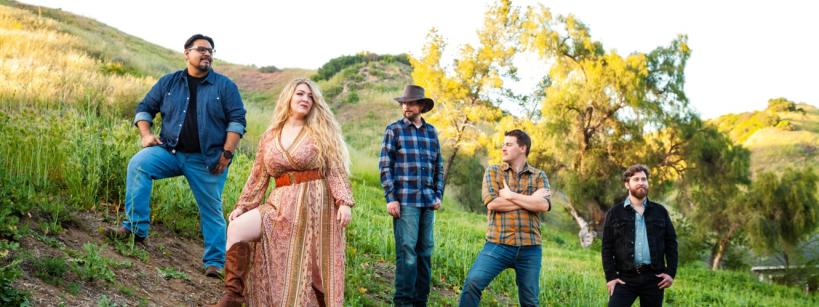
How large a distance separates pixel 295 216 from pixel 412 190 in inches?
63.9

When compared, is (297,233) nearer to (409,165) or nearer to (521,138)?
(409,165)

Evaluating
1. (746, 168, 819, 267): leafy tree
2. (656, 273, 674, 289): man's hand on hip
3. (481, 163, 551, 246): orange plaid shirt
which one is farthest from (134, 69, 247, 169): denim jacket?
(746, 168, 819, 267): leafy tree

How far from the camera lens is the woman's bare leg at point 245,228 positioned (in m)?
4.15

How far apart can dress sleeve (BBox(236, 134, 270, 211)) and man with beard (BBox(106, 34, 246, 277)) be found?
75 centimetres

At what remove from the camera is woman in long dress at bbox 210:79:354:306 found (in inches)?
166

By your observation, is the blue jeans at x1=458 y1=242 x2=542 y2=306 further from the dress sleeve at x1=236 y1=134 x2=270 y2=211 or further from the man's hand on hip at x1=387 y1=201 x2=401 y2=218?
the dress sleeve at x1=236 y1=134 x2=270 y2=211

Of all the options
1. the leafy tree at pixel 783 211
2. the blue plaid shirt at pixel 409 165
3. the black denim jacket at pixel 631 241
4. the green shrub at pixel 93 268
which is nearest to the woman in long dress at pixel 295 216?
the green shrub at pixel 93 268

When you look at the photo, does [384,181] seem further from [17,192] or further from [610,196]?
[610,196]

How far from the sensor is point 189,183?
5.25 m

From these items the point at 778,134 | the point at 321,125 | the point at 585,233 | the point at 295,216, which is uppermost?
the point at 778,134

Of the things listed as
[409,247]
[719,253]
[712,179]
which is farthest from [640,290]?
[719,253]

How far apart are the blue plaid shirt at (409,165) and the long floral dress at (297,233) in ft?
4.19

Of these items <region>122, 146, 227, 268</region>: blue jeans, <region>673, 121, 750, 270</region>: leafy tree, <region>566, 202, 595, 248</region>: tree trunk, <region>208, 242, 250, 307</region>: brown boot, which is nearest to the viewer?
<region>208, 242, 250, 307</region>: brown boot

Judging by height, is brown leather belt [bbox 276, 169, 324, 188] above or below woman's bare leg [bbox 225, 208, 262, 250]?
above
